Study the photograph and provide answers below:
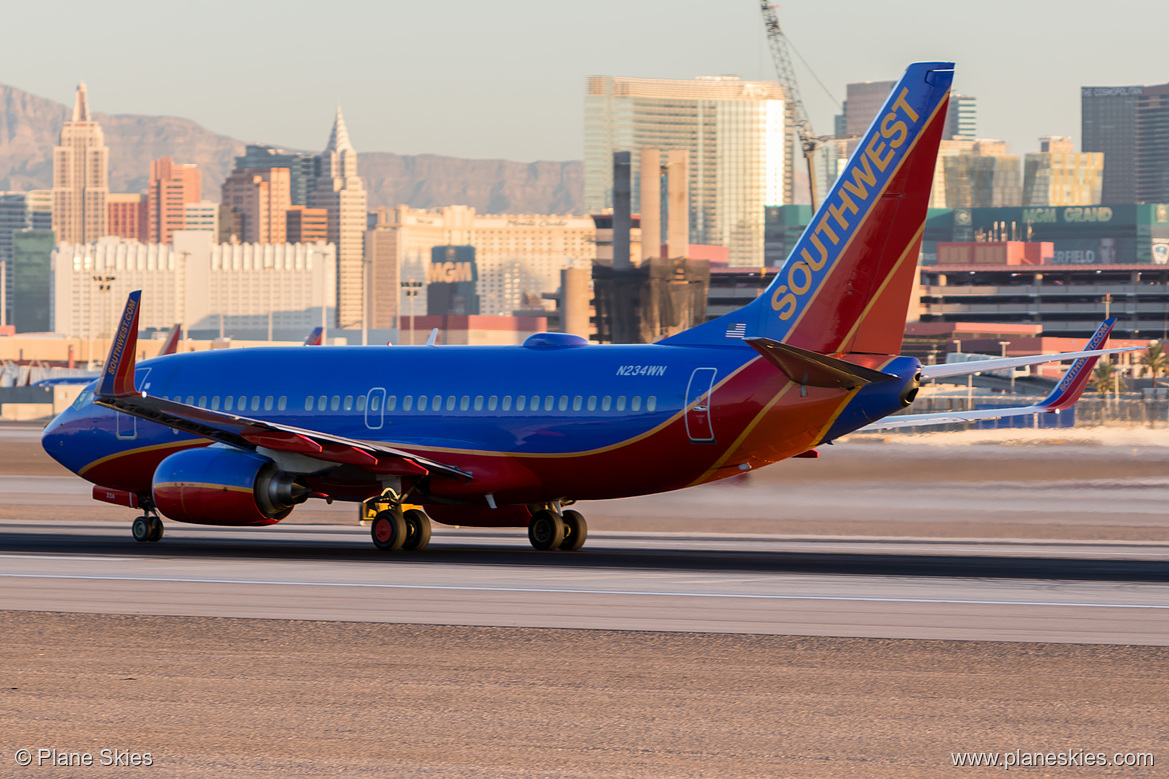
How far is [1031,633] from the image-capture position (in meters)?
20.4

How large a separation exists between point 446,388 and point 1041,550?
14086 mm

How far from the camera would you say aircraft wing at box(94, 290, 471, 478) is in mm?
29703

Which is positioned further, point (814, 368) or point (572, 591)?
point (814, 368)

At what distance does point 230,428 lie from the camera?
3097 centimetres

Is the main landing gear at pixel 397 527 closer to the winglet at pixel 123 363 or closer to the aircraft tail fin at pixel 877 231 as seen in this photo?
the winglet at pixel 123 363

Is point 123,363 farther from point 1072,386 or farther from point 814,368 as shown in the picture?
point 1072,386

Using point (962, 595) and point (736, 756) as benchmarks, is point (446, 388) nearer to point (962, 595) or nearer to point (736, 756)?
point (962, 595)

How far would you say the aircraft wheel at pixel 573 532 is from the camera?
1328 inches

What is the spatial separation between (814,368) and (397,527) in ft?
31.1

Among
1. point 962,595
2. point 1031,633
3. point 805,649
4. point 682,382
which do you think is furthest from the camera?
point 682,382

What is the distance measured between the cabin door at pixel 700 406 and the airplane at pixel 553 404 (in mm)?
40

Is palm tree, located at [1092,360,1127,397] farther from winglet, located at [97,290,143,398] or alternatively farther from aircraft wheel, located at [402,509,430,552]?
winglet, located at [97,290,143,398]

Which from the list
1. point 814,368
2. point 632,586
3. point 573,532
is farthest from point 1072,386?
point 632,586

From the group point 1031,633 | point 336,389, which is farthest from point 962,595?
point 336,389
